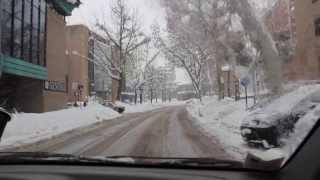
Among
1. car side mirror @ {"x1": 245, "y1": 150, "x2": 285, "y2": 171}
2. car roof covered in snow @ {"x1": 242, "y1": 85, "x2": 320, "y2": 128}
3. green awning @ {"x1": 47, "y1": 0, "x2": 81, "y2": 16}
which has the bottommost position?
car side mirror @ {"x1": 245, "y1": 150, "x2": 285, "y2": 171}

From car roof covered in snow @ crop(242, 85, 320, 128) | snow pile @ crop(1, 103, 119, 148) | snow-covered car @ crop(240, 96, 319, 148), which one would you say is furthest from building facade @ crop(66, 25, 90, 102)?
car roof covered in snow @ crop(242, 85, 320, 128)

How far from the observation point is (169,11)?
1619 inches

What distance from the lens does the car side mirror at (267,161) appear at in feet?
8.87

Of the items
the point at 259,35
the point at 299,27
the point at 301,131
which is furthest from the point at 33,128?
the point at 301,131

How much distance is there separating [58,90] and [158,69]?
141 feet

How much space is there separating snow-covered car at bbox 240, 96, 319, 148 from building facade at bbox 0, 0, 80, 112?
2136cm

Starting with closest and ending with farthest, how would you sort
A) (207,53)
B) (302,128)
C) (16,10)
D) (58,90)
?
(302,128) → (16,10) → (58,90) → (207,53)

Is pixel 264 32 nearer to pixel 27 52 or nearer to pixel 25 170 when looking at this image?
pixel 27 52

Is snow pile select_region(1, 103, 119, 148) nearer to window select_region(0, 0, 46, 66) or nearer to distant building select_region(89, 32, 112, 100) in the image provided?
window select_region(0, 0, 46, 66)

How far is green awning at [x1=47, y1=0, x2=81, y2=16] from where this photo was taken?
40156 mm

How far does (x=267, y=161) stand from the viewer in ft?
8.93

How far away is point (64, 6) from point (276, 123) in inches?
1494

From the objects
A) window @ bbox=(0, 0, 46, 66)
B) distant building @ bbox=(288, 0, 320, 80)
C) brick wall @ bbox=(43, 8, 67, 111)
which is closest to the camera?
distant building @ bbox=(288, 0, 320, 80)

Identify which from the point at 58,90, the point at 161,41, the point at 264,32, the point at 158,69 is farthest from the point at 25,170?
the point at 158,69
